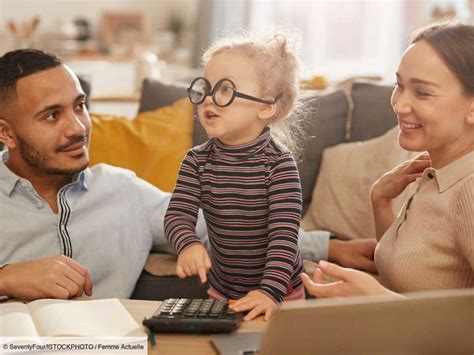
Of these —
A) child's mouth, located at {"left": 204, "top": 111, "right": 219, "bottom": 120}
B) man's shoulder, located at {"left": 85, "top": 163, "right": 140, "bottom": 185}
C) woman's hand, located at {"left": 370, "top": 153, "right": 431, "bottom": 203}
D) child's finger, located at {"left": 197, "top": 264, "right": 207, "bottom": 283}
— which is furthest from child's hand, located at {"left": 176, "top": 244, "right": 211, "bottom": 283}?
man's shoulder, located at {"left": 85, "top": 163, "right": 140, "bottom": 185}

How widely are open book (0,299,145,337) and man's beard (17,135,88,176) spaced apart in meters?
0.45

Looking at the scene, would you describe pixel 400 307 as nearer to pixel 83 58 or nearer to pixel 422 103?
pixel 422 103

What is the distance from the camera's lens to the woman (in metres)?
1.24

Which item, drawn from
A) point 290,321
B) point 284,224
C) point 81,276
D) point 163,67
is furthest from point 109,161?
point 163,67

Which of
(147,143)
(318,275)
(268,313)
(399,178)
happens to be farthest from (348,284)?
(147,143)

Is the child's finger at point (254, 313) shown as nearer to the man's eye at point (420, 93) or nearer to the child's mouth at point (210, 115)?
the child's mouth at point (210, 115)

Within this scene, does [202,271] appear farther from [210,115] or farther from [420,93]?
[420,93]

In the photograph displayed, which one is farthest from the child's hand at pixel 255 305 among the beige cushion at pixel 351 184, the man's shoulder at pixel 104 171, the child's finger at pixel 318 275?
the beige cushion at pixel 351 184

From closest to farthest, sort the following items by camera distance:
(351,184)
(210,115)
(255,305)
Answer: (255,305) → (210,115) → (351,184)

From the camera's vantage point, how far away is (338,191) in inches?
90.3

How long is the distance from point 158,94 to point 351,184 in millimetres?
790

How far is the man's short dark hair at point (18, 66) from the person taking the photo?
167 cm

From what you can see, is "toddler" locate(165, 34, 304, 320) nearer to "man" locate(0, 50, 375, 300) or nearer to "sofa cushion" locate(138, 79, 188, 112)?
"man" locate(0, 50, 375, 300)

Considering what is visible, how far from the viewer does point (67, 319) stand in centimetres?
115
